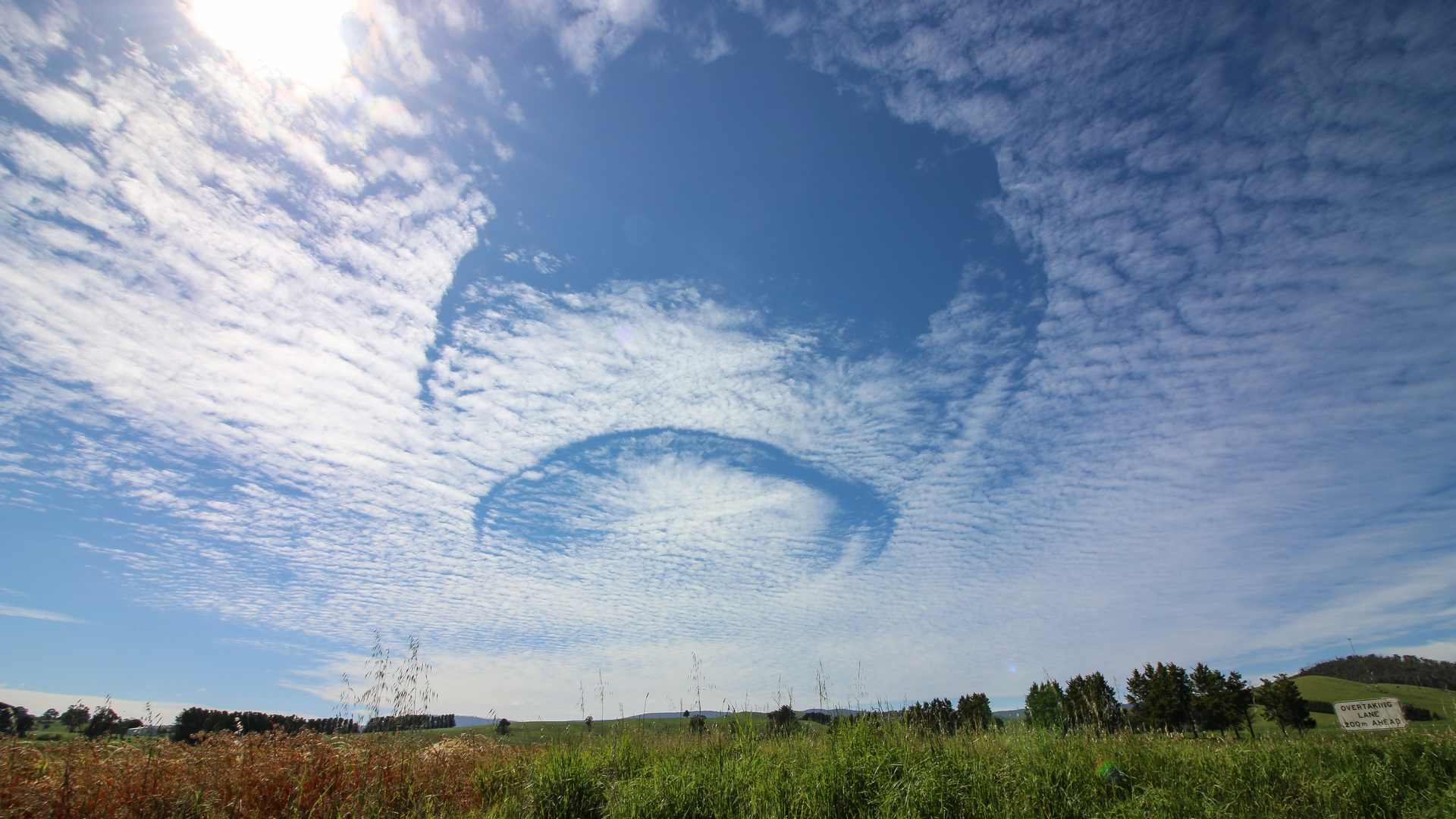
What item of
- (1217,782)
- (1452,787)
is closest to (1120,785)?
(1217,782)

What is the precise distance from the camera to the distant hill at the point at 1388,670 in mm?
104688

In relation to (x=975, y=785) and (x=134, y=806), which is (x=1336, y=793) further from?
(x=134, y=806)

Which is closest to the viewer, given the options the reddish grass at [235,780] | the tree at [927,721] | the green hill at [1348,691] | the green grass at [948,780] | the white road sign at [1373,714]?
the reddish grass at [235,780]

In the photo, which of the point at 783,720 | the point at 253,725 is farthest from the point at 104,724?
the point at 783,720

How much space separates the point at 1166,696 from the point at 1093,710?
86045 mm

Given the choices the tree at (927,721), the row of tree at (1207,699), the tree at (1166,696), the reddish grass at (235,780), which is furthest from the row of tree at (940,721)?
the tree at (1166,696)

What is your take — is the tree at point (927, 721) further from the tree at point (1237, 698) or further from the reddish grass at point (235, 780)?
the tree at point (1237, 698)

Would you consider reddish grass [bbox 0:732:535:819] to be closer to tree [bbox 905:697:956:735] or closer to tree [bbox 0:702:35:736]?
tree [bbox 0:702:35:736]

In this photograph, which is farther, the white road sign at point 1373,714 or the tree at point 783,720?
the white road sign at point 1373,714

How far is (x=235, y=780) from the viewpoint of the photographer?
716 centimetres

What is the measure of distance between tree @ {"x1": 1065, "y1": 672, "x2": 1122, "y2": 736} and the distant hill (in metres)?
137

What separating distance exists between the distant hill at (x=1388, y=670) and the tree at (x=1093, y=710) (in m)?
137

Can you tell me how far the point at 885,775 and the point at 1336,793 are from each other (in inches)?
269

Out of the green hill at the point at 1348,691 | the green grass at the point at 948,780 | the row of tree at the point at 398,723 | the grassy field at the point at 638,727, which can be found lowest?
the green hill at the point at 1348,691
